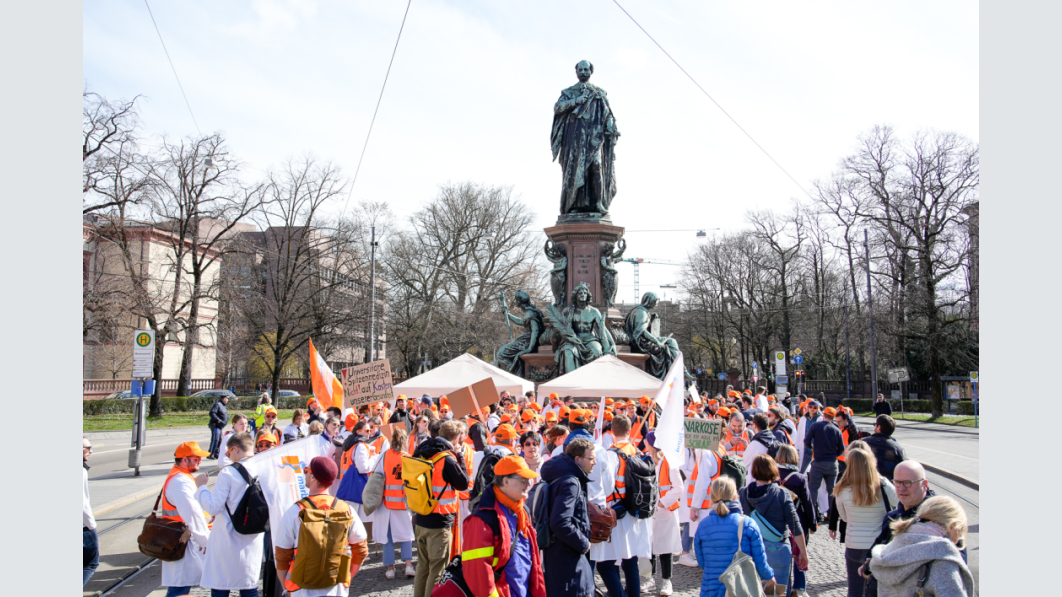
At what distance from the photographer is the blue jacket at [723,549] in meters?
5.12

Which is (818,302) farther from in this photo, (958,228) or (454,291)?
(454,291)

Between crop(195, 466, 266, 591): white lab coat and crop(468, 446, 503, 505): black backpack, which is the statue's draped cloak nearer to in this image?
crop(468, 446, 503, 505): black backpack

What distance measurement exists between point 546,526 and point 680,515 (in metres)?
4.57

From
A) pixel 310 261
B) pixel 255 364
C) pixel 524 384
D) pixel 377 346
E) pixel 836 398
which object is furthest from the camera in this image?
pixel 255 364

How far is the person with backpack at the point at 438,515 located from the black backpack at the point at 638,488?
4.40ft

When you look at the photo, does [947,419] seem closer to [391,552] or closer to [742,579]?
[391,552]

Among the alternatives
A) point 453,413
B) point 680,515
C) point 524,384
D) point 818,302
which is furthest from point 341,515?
point 818,302

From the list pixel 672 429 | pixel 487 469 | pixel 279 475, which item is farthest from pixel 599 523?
pixel 279 475

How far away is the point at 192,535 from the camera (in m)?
5.92

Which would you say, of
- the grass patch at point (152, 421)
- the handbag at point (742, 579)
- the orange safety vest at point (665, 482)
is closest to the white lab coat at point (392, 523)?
the orange safety vest at point (665, 482)

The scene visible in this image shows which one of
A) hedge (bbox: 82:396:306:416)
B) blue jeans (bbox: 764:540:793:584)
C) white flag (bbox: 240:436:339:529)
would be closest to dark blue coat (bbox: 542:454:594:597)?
blue jeans (bbox: 764:540:793:584)

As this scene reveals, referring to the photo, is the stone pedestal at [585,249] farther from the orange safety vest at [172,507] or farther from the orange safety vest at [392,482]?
the orange safety vest at [172,507]

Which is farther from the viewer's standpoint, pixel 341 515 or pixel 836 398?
pixel 836 398

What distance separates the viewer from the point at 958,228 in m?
35.7
